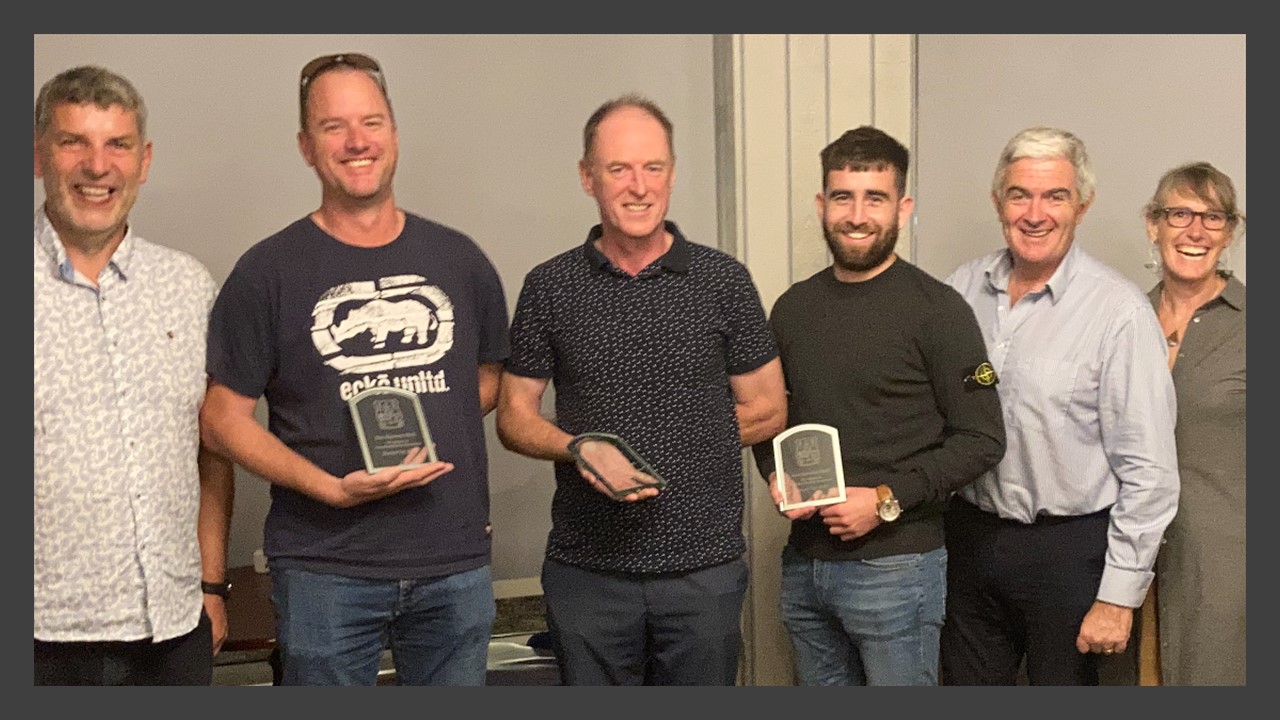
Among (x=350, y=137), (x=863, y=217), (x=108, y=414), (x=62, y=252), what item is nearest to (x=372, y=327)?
(x=350, y=137)

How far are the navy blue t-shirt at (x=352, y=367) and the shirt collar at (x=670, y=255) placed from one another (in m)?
0.32

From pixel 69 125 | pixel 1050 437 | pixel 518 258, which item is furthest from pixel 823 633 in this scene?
pixel 69 125

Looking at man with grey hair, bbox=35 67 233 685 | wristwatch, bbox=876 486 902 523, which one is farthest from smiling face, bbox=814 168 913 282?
man with grey hair, bbox=35 67 233 685

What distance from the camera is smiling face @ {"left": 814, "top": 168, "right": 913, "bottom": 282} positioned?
324 cm

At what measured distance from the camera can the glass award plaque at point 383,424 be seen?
288cm

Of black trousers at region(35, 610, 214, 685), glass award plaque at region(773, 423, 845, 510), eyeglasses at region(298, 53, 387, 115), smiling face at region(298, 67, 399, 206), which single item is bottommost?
black trousers at region(35, 610, 214, 685)

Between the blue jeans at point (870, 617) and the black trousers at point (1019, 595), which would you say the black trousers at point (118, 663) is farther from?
the black trousers at point (1019, 595)

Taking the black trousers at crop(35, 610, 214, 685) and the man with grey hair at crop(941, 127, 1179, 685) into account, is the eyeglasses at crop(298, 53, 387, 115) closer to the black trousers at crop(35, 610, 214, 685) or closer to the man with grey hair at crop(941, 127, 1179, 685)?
the black trousers at crop(35, 610, 214, 685)

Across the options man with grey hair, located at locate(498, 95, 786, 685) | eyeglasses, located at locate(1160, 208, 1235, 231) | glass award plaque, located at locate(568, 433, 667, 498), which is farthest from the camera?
eyeglasses, located at locate(1160, 208, 1235, 231)

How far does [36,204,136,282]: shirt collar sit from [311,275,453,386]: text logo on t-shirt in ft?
1.42

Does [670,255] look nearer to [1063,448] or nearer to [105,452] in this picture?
[1063,448]

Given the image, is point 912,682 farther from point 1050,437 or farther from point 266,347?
point 266,347

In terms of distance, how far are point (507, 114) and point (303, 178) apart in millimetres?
721

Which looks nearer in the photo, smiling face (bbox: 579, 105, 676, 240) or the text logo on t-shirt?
the text logo on t-shirt
